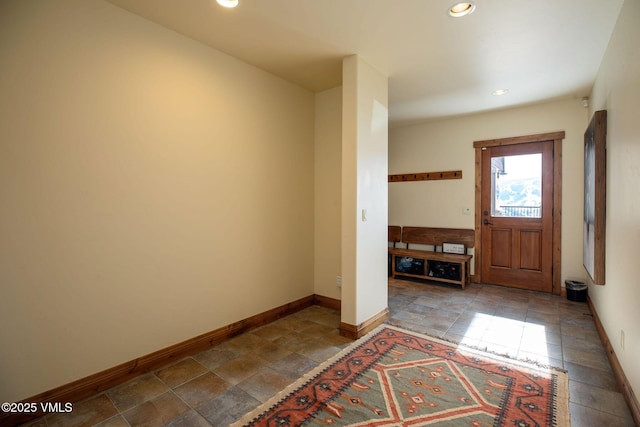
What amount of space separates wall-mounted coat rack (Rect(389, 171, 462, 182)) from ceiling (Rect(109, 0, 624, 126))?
1.63m

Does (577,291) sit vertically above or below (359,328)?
above

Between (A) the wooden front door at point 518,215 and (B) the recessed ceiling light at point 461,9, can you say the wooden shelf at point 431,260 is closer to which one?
(A) the wooden front door at point 518,215

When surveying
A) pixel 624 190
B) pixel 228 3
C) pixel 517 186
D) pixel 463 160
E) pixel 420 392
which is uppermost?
pixel 228 3

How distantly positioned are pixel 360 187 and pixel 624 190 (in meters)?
1.90

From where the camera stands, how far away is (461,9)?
2.16 m

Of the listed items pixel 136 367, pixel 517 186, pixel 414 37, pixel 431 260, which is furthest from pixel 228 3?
pixel 517 186

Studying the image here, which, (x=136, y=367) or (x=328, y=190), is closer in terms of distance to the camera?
(x=136, y=367)

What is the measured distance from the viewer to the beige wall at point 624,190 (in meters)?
1.81

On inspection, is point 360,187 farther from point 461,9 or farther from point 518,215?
point 518,215

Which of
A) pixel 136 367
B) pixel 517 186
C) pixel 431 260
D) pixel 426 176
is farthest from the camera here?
pixel 426 176

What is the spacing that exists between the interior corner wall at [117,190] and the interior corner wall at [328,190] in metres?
0.77

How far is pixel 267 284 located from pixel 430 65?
2.88 meters

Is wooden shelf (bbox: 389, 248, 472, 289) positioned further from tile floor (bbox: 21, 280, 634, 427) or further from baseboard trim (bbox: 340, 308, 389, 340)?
baseboard trim (bbox: 340, 308, 389, 340)

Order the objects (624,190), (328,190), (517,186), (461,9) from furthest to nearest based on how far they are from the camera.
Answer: (517,186)
(328,190)
(461,9)
(624,190)
